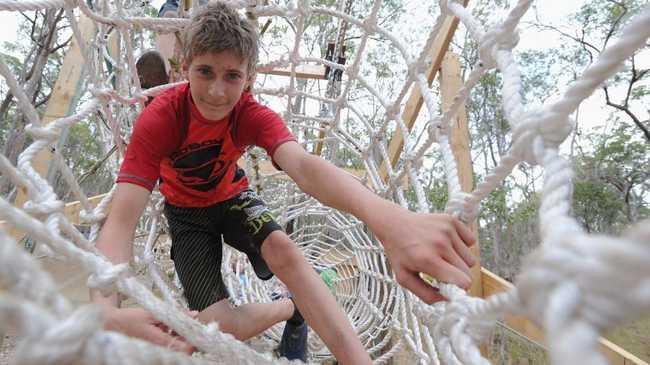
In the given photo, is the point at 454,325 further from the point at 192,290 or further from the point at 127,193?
the point at 192,290

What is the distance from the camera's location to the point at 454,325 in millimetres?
279

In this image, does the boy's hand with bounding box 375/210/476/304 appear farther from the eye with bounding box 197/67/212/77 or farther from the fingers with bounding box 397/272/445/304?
the eye with bounding box 197/67/212/77

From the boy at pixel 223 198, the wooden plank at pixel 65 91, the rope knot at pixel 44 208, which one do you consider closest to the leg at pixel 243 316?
the boy at pixel 223 198

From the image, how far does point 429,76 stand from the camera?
39.3 inches

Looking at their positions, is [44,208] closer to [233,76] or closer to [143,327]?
[143,327]

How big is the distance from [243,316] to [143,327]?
0.35m

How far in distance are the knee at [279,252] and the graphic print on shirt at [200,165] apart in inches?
6.2

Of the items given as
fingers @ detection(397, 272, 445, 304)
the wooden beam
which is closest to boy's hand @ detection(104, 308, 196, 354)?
fingers @ detection(397, 272, 445, 304)

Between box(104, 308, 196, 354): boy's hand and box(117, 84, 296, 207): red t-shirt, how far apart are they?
239 mm

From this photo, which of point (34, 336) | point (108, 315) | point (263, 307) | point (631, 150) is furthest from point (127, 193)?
point (631, 150)

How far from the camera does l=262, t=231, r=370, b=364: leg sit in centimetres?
57

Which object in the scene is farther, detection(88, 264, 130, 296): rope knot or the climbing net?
detection(88, 264, 130, 296): rope knot

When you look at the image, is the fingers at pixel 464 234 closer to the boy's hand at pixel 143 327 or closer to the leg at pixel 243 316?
the boy's hand at pixel 143 327

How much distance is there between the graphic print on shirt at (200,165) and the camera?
72cm
